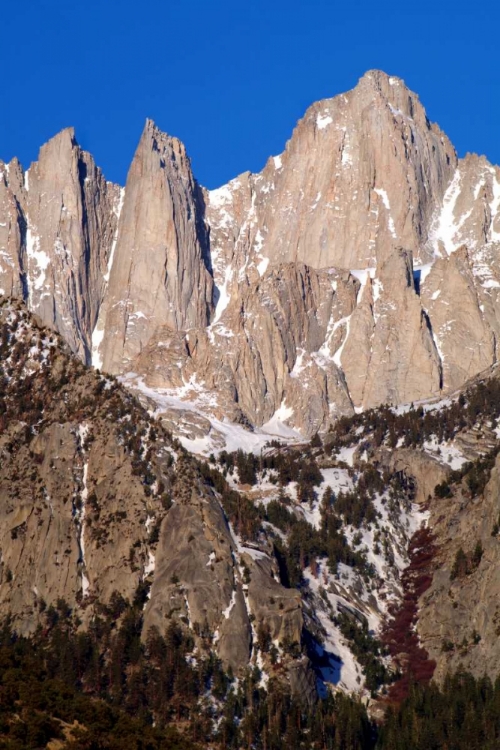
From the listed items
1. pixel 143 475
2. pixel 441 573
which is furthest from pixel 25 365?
pixel 441 573

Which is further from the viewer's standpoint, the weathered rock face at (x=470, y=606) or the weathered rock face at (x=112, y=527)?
the weathered rock face at (x=470, y=606)

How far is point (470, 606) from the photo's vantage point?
181m

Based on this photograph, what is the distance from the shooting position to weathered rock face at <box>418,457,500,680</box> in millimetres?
173625

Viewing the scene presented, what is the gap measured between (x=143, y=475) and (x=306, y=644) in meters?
24.3

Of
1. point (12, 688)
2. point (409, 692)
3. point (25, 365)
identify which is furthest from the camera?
point (25, 365)

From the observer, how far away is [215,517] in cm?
17725

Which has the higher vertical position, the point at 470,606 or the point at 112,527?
the point at 112,527

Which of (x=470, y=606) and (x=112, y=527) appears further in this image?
(x=470, y=606)

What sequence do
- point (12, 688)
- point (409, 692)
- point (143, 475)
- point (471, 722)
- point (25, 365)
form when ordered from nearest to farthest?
point (12, 688) < point (471, 722) < point (409, 692) < point (143, 475) < point (25, 365)

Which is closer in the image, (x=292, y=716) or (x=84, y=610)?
(x=292, y=716)

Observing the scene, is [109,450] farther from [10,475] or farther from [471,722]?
[471,722]

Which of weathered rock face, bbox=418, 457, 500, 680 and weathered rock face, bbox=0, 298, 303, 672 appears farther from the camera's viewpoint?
weathered rock face, bbox=418, 457, 500, 680

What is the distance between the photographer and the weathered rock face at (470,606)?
17362cm

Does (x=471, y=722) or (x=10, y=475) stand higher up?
(x=10, y=475)
